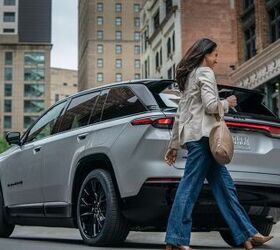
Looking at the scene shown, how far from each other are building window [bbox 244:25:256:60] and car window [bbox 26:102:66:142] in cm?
2575

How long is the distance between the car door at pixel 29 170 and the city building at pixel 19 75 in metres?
119

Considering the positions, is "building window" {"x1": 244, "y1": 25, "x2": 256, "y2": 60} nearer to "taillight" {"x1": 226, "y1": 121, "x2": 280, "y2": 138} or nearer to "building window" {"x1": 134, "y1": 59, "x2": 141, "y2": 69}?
"taillight" {"x1": 226, "y1": 121, "x2": 280, "y2": 138}

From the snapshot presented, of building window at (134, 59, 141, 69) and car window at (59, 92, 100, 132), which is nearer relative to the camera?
car window at (59, 92, 100, 132)

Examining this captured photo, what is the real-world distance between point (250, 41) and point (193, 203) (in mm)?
29203

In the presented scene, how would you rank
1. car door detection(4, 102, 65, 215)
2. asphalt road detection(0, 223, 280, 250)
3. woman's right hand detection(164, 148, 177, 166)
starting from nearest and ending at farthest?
woman's right hand detection(164, 148, 177, 166)
asphalt road detection(0, 223, 280, 250)
car door detection(4, 102, 65, 215)

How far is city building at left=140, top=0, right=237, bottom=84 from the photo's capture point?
49875 millimetres

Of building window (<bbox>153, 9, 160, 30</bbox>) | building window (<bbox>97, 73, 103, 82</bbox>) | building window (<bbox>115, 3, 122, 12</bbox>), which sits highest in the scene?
building window (<bbox>115, 3, 122, 12</bbox>)

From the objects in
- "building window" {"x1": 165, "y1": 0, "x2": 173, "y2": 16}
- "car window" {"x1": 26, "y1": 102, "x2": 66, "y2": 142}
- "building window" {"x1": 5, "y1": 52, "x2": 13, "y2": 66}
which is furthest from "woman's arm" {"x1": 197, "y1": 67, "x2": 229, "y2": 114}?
"building window" {"x1": 5, "y1": 52, "x2": 13, "y2": 66}

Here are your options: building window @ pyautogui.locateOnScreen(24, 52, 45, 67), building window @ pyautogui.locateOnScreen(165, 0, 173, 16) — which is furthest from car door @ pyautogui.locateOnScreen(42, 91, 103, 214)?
building window @ pyautogui.locateOnScreen(24, 52, 45, 67)

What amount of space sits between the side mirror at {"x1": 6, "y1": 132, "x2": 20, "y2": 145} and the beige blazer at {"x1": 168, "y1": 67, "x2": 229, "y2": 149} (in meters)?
3.47

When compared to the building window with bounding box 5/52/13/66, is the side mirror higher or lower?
lower

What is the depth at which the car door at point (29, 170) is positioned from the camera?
777 cm

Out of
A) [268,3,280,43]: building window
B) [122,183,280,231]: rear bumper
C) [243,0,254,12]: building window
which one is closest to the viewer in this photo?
[122,183,280,231]: rear bumper

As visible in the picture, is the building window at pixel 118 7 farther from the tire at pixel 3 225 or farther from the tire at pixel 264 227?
the tire at pixel 264 227
